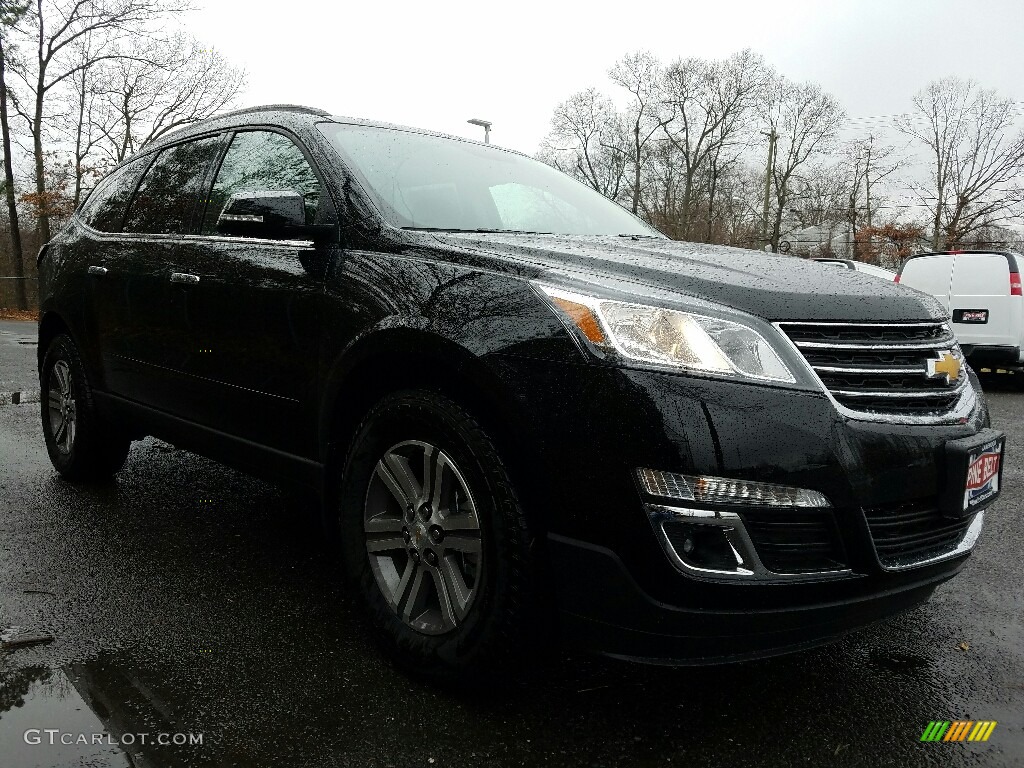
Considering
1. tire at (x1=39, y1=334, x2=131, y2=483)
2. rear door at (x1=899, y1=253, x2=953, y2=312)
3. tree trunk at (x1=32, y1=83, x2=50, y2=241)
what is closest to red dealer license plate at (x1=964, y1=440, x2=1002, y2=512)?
tire at (x1=39, y1=334, x2=131, y2=483)

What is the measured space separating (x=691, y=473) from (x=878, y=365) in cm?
64

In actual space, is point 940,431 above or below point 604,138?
below

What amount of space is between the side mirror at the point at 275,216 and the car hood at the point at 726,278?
43cm

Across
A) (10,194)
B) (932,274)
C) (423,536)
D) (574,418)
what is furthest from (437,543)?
(10,194)

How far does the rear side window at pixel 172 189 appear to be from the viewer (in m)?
3.66

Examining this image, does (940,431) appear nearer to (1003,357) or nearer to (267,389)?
(267,389)

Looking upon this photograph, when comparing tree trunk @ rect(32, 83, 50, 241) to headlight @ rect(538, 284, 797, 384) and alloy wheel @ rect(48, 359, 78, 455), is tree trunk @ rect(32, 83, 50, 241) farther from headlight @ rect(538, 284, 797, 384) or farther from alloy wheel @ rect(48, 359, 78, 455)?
headlight @ rect(538, 284, 797, 384)

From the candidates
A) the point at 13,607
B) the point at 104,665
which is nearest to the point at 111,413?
the point at 13,607

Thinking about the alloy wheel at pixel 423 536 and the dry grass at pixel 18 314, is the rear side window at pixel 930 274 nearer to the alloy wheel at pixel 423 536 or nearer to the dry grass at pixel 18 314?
the alloy wheel at pixel 423 536

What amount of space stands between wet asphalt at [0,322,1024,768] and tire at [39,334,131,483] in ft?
2.92

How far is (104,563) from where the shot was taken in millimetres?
3330

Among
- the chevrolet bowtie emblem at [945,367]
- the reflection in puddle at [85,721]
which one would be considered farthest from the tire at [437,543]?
the chevrolet bowtie emblem at [945,367]

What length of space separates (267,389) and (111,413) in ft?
4.93

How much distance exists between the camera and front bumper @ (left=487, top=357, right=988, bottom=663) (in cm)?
192
